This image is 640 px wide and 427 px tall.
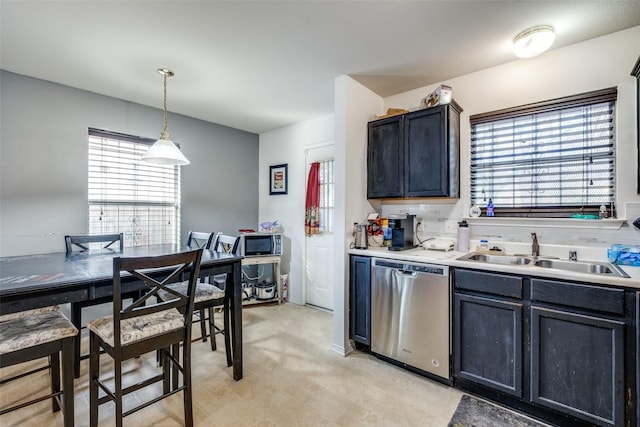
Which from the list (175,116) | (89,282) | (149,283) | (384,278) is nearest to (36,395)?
(89,282)

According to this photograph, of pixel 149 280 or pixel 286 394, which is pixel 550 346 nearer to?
pixel 286 394

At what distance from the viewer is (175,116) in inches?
141

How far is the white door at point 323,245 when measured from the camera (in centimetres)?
378

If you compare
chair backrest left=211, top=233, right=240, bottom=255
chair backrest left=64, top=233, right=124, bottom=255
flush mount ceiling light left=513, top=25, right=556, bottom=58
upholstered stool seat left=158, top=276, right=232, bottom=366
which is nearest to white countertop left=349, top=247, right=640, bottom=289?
chair backrest left=211, top=233, right=240, bottom=255

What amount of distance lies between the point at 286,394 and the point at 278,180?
2933mm

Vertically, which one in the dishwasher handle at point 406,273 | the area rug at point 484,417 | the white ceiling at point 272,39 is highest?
the white ceiling at point 272,39

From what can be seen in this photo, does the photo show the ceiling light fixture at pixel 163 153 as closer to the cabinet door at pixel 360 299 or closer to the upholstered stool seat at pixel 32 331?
the upholstered stool seat at pixel 32 331

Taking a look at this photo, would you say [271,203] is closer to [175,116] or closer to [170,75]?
[175,116]

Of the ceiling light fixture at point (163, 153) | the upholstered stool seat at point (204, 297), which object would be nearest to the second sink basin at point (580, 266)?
the upholstered stool seat at point (204, 297)

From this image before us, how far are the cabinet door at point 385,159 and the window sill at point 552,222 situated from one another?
73 cm

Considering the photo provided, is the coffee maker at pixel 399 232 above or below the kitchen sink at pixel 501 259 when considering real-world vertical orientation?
above

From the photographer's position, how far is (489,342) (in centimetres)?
192

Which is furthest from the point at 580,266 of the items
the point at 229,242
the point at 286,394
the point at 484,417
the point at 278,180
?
the point at 278,180

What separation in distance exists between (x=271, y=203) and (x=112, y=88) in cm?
231
